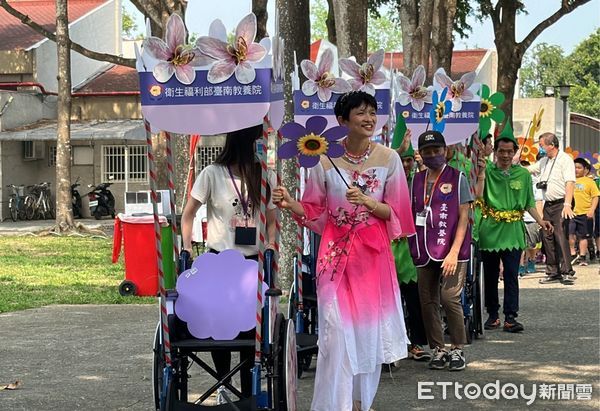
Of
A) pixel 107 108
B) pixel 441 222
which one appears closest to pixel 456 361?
pixel 441 222

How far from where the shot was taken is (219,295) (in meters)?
6.65

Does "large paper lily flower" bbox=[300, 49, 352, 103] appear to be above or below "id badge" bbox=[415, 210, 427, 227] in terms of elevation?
above

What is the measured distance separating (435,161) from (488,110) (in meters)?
2.49

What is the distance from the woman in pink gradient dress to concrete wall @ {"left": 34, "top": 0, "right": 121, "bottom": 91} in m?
33.1

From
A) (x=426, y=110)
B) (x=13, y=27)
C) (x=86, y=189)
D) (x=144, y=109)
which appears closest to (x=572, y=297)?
(x=426, y=110)

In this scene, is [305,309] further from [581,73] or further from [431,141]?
[581,73]

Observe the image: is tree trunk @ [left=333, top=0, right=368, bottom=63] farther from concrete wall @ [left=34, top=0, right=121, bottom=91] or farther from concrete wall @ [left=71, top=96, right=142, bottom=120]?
concrete wall @ [left=34, top=0, right=121, bottom=91]

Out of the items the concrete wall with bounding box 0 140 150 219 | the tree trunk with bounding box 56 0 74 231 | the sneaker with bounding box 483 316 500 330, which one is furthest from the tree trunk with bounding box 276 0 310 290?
the concrete wall with bounding box 0 140 150 219

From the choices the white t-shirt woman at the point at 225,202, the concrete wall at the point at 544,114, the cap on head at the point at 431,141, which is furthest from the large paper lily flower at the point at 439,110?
the concrete wall at the point at 544,114

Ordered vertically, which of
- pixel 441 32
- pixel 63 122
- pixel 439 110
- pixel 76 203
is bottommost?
pixel 76 203

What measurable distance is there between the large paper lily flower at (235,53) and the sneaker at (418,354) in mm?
4026

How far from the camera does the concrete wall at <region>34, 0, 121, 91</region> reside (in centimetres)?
3976

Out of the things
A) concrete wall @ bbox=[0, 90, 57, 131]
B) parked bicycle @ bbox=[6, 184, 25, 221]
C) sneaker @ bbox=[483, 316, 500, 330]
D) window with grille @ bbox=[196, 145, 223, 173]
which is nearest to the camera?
sneaker @ bbox=[483, 316, 500, 330]

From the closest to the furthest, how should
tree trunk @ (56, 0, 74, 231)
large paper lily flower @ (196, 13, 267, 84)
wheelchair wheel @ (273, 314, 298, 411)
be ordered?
large paper lily flower @ (196, 13, 267, 84)
wheelchair wheel @ (273, 314, 298, 411)
tree trunk @ (56, 0, 74, 231)
